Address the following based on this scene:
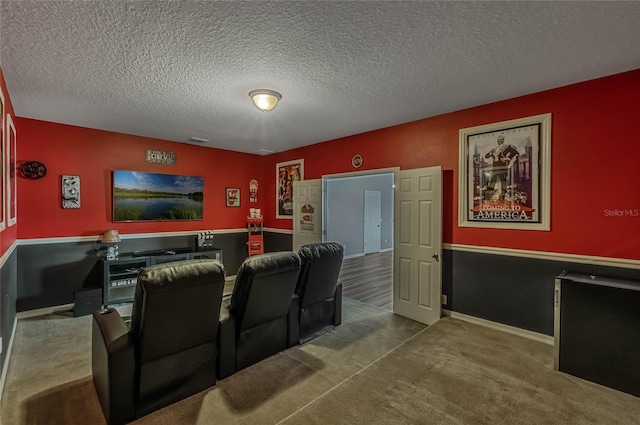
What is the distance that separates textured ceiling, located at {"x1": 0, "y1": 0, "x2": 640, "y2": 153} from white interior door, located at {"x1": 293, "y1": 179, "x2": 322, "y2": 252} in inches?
77.3

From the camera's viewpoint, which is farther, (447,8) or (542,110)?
(542,110)

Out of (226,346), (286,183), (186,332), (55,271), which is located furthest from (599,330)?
(55,271)

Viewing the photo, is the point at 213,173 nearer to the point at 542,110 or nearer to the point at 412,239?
the point at 412,239

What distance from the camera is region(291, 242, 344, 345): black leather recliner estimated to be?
10.1 ft

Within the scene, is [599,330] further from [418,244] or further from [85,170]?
[85,170]

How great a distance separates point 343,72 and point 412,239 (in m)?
2.35

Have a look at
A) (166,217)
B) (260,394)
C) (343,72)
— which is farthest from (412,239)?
(166,217)

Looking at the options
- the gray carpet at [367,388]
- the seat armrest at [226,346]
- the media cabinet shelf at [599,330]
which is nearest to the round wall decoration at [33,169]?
the gray carpet at [367,388]

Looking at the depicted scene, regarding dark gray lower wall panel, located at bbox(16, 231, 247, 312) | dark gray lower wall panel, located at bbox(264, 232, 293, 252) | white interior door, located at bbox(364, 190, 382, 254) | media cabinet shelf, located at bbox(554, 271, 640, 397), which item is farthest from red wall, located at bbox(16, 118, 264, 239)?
media cabinet shelf, located at bbox(554, 271, 640, 397)

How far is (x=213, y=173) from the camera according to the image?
5.86m

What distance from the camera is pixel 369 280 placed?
5922 millimetres

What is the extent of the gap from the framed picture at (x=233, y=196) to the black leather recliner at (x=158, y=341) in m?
3.94

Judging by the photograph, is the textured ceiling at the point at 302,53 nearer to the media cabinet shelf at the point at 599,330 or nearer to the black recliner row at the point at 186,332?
the black recliner row at the point at 186,332

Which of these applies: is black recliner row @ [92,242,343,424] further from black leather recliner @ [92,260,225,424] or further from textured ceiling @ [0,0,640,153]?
textured ceiling @ [0,0,640,153]
